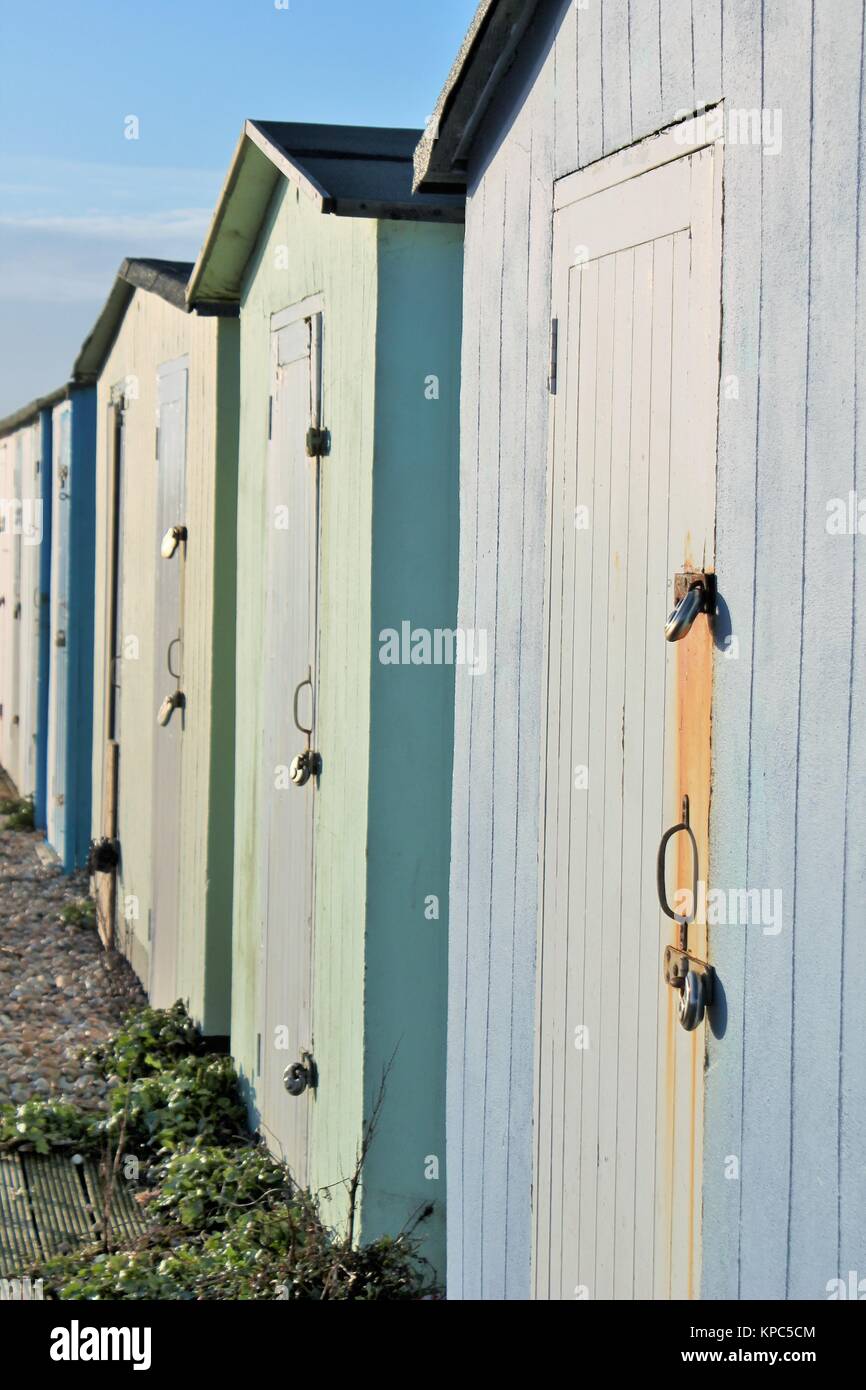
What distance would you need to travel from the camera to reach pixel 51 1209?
614 centimetres

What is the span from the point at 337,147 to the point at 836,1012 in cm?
425

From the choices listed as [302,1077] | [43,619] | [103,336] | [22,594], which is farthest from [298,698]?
[22,594]

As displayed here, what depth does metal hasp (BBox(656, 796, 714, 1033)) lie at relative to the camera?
292 cm

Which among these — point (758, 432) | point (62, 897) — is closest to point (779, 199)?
point (758, 432)

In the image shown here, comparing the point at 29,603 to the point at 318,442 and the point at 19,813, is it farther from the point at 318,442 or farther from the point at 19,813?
the point at 318,442

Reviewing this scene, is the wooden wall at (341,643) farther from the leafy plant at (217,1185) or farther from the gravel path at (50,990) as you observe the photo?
the gravel path at (50,990)

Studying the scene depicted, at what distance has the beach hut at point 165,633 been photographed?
25.1 ft

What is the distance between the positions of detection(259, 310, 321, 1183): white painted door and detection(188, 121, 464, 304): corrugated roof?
1.75 feet

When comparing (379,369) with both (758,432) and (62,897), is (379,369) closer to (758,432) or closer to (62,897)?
(758,432)

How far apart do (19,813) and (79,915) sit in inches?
161

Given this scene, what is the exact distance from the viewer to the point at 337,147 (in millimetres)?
5914

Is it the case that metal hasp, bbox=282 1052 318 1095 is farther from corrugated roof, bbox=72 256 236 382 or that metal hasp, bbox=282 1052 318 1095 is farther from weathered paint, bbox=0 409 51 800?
weathered paint, bbox=0 409 51 800

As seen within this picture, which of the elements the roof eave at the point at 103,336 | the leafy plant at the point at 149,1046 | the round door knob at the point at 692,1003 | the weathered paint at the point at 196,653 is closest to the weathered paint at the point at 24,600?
the roof eave at the point at 103,336

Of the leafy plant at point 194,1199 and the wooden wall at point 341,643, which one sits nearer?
the leafy plant at point 194,1199
